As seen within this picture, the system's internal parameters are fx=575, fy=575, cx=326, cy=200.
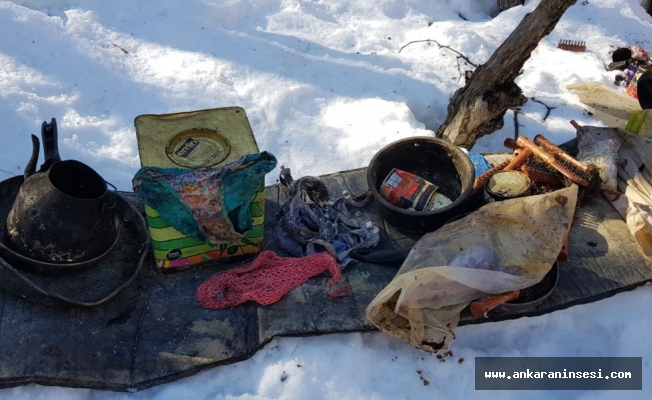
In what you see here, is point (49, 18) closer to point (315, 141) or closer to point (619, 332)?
point (315, 141)

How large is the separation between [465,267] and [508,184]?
0.89 metres

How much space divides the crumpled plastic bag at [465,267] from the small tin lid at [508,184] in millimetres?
339

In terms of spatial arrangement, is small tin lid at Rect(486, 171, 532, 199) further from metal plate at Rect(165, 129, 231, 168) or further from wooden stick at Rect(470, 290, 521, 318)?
metal plate at Rect(165, 129, 231, 168)

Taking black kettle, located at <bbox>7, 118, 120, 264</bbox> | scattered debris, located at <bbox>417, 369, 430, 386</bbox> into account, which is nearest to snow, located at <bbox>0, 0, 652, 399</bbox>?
scattered debris, located at <bbox>417, 369, 430, 386</bbox>

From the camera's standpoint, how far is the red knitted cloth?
3.01 meters

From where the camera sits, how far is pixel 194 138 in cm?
309

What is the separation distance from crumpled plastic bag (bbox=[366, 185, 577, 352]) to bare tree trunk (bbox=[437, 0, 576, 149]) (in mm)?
1158

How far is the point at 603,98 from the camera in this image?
15.3ft

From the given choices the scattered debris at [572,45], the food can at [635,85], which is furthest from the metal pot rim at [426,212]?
the scattered debris at [572,45]

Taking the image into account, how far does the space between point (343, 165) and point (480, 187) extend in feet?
3.38

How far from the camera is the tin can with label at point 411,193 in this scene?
3486mm

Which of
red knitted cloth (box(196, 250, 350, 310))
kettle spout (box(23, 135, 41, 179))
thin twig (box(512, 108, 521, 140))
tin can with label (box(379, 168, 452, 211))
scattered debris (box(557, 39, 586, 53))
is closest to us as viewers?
kettle spout (box(23, 135, 41, 179))

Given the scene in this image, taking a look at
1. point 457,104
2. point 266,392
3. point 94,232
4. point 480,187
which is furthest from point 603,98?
point 94,232

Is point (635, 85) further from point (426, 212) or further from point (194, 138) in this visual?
point (194, 138)
